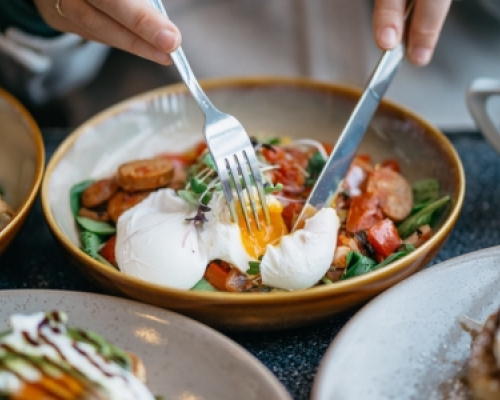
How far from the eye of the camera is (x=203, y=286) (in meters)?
1.23

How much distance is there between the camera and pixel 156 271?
3.94ft

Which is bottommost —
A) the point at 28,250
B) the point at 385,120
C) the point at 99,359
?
the point at 28,250

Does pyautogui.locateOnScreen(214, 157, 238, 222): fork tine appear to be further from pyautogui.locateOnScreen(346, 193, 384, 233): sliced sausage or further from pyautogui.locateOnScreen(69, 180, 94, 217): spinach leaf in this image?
pyautogui.locateOnScreen(69, 180, 94, 217): spinach leaf

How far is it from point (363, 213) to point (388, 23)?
46cm

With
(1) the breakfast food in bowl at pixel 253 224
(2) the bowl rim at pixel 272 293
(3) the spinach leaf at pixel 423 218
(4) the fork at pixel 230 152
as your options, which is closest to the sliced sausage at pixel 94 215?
(1) the breakfast food in bowl at pixel 253 224

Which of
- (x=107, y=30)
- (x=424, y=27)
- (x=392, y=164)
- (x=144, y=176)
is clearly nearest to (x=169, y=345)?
(x=144, y=176)

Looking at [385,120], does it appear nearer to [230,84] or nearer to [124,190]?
[230,84]

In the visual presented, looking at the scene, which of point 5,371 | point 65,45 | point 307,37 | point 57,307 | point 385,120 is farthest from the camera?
point 307,37

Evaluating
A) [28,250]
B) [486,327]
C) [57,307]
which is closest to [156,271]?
[57,307]

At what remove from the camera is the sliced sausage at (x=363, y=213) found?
1.37 m

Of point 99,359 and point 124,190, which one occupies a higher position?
point 99,359

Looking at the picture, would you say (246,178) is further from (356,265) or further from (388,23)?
(388,23)

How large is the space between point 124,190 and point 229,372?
2.16 feet

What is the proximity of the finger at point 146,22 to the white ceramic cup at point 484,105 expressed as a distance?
0.82m
